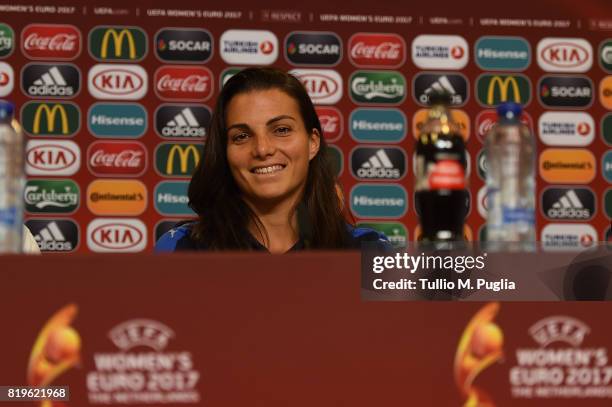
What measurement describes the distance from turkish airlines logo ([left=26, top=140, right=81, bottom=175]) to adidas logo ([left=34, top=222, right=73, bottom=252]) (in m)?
0.21

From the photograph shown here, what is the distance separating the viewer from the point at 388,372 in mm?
1110

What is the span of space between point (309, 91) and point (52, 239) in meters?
1.16

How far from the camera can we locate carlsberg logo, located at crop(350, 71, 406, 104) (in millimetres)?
3654

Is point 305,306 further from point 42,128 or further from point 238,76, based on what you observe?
point 42,128

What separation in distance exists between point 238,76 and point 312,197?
347mm

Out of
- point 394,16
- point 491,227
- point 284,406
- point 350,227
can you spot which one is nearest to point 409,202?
point 394,16

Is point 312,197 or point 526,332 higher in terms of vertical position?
point 312,197

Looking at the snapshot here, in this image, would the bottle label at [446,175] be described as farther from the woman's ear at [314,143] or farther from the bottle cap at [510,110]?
the woman's ear at [314,143]

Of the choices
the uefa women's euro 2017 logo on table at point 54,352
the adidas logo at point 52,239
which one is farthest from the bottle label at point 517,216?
the adidas logo at point 52,239

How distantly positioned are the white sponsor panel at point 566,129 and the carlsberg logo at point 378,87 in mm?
600

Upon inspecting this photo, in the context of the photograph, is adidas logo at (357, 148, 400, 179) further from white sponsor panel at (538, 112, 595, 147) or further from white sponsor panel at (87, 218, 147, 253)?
white sponsor panel at (87, 218, 147, 253)

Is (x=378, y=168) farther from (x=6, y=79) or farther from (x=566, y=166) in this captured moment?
(x=6, y=79)

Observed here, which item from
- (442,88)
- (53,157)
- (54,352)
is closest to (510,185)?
(54,352)

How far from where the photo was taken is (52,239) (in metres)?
3.46
